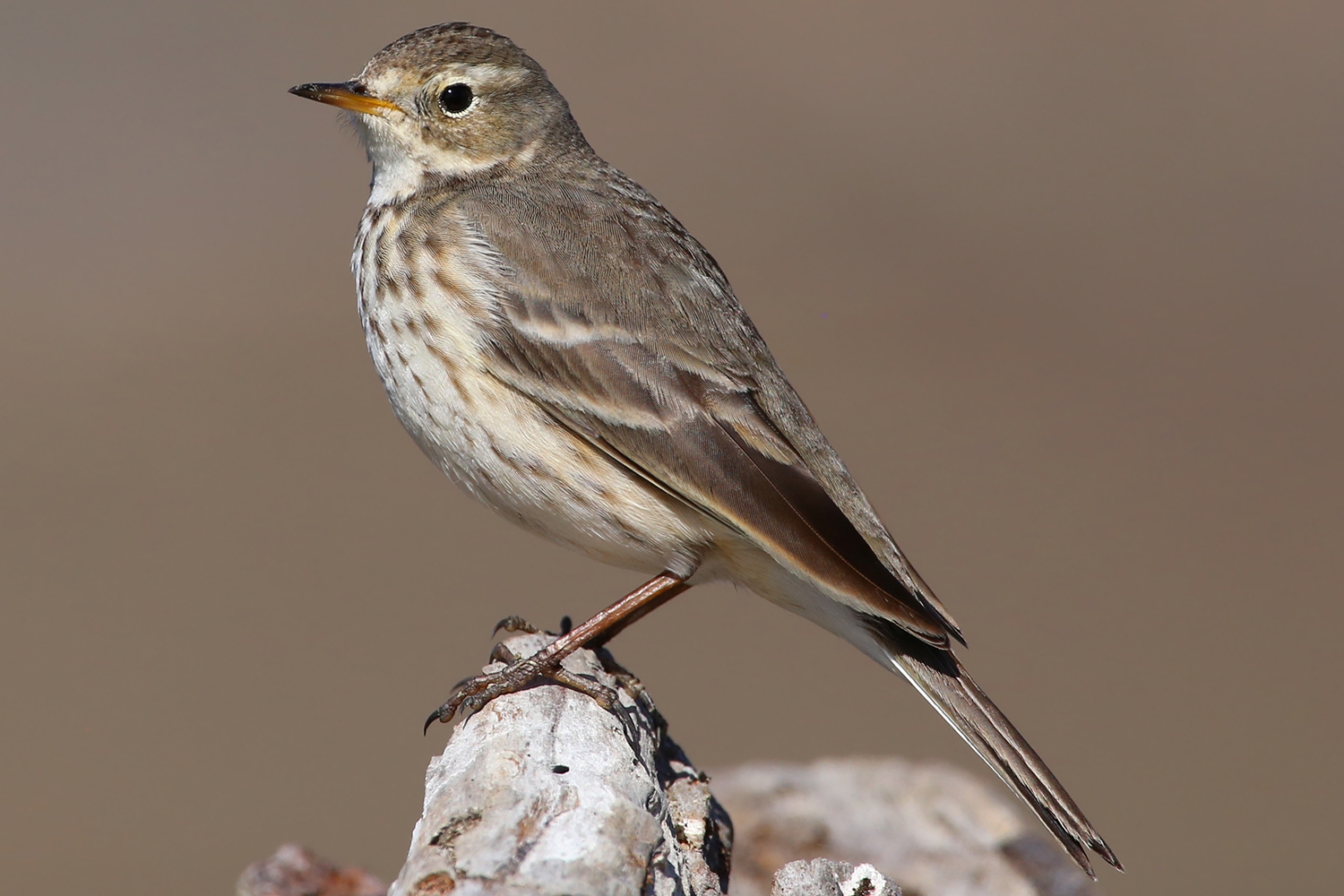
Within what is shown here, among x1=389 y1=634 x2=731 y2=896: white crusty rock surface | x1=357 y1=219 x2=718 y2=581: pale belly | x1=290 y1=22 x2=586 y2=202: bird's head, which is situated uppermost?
x1=290 y1=22 x2=586 y2=202: bird's head

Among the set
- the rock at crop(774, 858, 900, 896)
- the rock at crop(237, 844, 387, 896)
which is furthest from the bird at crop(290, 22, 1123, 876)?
the rock at crop(237, 844, 387, 896)

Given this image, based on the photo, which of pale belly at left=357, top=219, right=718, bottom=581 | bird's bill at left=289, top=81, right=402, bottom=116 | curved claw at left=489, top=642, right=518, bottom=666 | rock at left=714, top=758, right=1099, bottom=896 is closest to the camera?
pale belly at left=357, top=219, right=718, bottom=581

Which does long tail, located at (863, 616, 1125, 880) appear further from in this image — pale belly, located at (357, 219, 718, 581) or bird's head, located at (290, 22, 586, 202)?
bird's head, located at (290, 22, 586, 202)

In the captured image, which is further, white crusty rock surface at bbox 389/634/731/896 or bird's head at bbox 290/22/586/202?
bird's head at bbox 290/22/586/202

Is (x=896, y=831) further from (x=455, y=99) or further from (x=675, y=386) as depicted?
(x=455, y=99)

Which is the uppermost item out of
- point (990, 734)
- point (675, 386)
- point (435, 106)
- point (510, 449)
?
point (435, 106)

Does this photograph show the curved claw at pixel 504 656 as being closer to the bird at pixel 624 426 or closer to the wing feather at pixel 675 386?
the bird at pixel 624 426

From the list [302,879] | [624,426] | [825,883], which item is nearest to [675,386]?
[624,426]
